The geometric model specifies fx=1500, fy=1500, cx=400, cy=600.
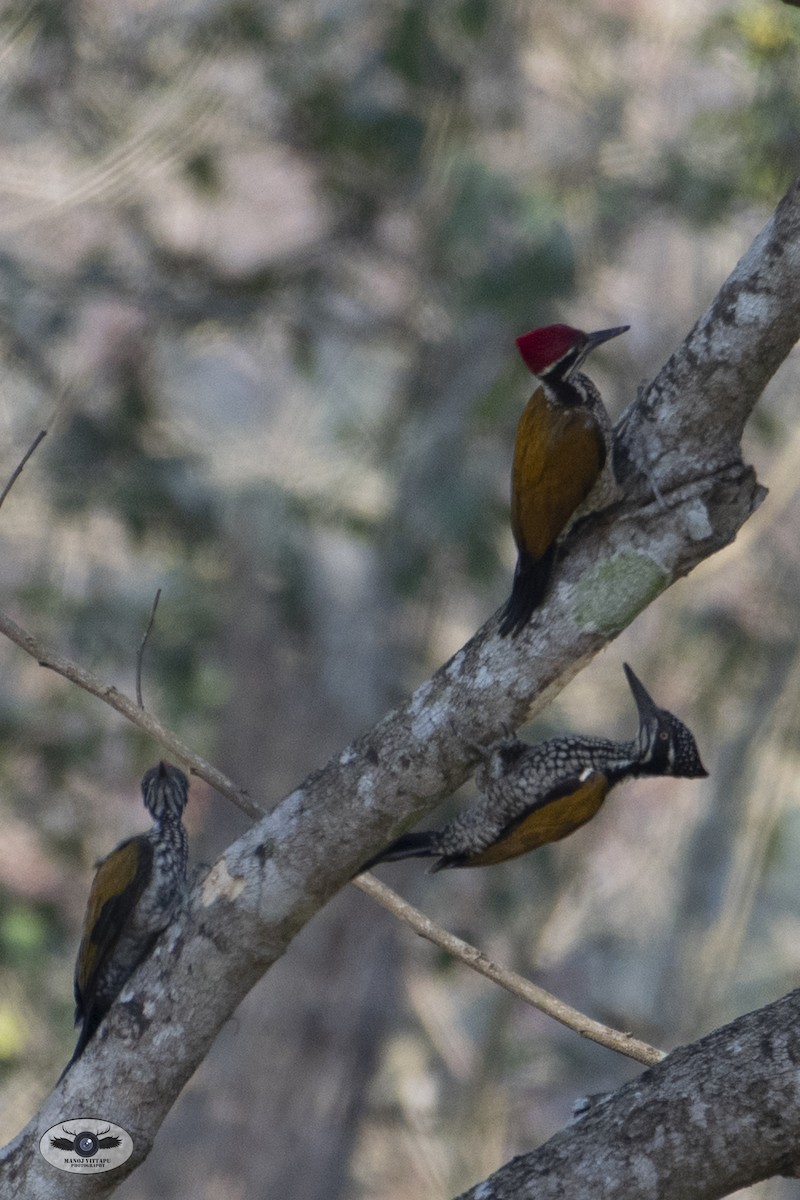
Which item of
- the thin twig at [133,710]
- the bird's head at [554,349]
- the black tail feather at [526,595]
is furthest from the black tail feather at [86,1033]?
the bird's head at [554,349]

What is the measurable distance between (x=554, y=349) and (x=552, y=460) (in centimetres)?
37

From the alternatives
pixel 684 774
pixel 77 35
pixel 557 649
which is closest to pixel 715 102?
pixel 77 35

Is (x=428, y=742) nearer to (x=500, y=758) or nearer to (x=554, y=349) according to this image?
(x=500, y=758)

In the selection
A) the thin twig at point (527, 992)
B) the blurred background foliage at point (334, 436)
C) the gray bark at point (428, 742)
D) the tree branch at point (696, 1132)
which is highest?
the blurred background foliage at point (334, 436)

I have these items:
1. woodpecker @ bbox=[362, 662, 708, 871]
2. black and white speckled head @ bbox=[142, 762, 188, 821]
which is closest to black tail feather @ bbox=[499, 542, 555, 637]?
woodpecker @ bbox=[362, 662, 708, 871]

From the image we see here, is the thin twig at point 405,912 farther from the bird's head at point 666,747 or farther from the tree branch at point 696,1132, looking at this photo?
the bird's head at point 666,747

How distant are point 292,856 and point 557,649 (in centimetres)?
64

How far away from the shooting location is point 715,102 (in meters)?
9.57

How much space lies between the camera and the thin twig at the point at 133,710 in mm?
2971

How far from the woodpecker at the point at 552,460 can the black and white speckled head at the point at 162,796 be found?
1217 millimetres

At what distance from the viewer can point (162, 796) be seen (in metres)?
3.94

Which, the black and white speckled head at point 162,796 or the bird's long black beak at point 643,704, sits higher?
the black and white speckled head at point 162,796

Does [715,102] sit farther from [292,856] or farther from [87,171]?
[292,856]

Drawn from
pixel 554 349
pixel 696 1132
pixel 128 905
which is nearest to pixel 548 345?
pixel 554 349
